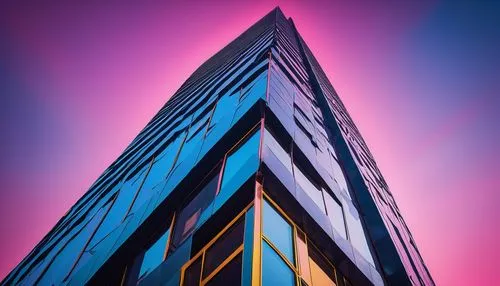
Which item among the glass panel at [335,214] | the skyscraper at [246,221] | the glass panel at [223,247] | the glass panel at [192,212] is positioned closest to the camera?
the glass panel at [223,247]

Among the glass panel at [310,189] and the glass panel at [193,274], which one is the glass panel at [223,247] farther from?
the glass panel at [310,189]

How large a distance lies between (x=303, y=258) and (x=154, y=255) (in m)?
4.69

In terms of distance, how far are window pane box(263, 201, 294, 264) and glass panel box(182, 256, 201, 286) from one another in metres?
1.74

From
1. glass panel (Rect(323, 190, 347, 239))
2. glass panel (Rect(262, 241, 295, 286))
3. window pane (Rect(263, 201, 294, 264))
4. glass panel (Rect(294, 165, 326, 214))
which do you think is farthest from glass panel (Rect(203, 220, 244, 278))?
glass panel (Rect(323, 190, 347, 239))

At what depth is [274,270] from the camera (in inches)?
245

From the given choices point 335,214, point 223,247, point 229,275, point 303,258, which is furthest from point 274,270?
point 335,214

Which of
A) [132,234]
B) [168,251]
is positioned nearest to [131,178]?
[132,234]

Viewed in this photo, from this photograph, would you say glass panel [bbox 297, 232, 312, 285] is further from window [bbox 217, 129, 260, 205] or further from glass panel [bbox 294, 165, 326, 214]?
glass panel [bbox 294, 165, 326, 214]

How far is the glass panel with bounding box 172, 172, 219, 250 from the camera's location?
9.34 m

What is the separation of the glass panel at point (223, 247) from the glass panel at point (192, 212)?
1.74 meters

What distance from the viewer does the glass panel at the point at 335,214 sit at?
35.3ft

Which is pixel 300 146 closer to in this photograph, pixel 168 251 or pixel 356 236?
pixel 356 236

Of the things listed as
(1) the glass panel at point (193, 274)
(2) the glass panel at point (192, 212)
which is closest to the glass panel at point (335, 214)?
(2) the glass panel at point (192, 212)

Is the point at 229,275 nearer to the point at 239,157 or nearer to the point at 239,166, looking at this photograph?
the point at 239,166
